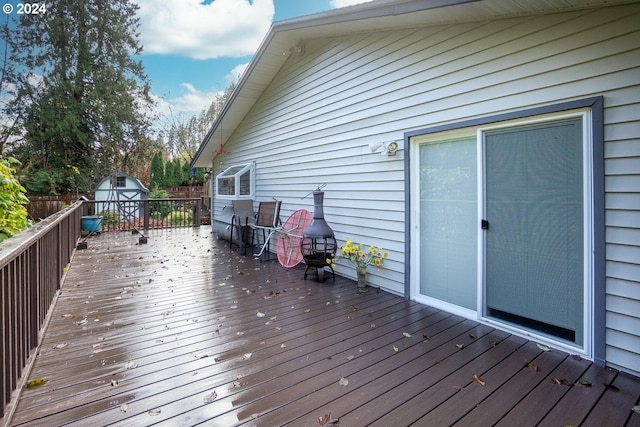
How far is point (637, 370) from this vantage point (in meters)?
2.31

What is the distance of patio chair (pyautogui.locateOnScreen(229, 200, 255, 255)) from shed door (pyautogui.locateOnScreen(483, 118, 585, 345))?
16.4 feet

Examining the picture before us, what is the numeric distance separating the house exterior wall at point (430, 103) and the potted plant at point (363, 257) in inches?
4.2

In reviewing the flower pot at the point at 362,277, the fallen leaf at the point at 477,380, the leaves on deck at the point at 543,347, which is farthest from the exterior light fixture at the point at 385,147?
the fallen leaf at the point at 477,380

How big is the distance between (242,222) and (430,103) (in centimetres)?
495

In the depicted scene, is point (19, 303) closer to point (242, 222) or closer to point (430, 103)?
point (430, 103)

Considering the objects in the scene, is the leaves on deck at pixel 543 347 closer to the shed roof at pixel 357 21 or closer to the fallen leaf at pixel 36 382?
the shed roof at pixel 357 21

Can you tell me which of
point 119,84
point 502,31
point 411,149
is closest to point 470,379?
point 411,149

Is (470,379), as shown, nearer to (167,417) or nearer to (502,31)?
(167,417)

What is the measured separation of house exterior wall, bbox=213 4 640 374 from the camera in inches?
93.4

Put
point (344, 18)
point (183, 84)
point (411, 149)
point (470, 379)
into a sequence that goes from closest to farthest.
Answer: point (470, 379) < point (411, 149) < point (344, 18) < point (183, 84)

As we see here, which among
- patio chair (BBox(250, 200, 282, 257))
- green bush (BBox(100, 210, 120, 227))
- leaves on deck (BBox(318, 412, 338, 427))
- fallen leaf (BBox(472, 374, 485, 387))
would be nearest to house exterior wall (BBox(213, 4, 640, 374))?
patio chair (BBox(250, 200, 282, 257))

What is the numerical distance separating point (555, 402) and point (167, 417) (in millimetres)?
2302

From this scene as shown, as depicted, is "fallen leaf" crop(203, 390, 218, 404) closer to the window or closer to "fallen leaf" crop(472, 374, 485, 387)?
"fallen leaf" crop(472, 374, 485, 387)

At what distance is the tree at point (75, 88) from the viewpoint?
52.2 feet
